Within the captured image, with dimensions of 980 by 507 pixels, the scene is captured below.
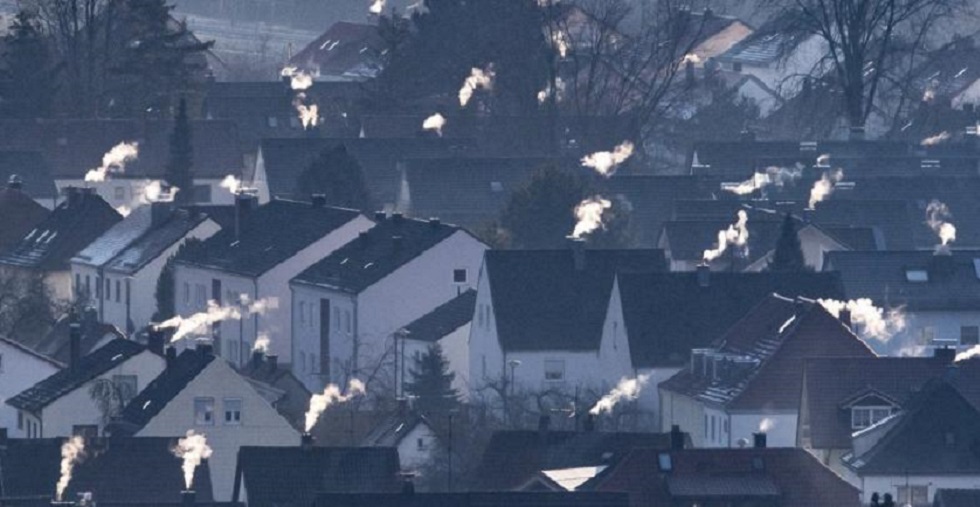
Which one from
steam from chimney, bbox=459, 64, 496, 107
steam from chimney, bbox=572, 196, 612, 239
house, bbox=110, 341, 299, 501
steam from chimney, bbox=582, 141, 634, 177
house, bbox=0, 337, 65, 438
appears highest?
steam from chimney, bbox=459, 64, 496, 107

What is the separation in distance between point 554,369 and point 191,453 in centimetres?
1427

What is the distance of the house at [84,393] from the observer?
80.0 m

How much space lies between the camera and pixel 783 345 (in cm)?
7719

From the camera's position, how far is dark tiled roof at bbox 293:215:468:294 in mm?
90500

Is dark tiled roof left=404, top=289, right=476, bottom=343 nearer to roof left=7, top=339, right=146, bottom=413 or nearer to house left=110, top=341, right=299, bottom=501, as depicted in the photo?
roof left=7, top=339, right=146, bottom=413

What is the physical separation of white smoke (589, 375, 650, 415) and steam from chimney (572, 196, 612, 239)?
48.9 ft

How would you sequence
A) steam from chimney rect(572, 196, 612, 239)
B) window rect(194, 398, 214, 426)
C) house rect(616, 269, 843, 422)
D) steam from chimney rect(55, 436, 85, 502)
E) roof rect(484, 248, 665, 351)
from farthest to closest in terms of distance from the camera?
1. steam from chimney rect(572, 196, 612, 239)
2. roof rect(484, 248, 665, 351)
3. house rect(616, 269, 843, 422)
4. window rect(194, 398, 214, 426)
5. steam from chimney rect(55, 436, 85, 502)

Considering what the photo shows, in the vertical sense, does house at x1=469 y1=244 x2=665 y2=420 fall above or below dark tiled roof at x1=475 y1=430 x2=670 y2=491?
above

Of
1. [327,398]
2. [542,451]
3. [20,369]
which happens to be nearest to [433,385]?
[327,398]

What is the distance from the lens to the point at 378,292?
295ft

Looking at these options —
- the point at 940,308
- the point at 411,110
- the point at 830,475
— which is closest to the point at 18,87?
the point at 411,110

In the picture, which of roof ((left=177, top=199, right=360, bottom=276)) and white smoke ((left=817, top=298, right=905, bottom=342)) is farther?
roof ((left=177, top=199, right=360, bottom=276))

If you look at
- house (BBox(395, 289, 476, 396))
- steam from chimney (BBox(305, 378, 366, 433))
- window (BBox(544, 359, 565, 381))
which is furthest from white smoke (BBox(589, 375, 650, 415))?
house (BBox(395, 289, 476, 396))

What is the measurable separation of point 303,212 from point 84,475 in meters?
31.1
